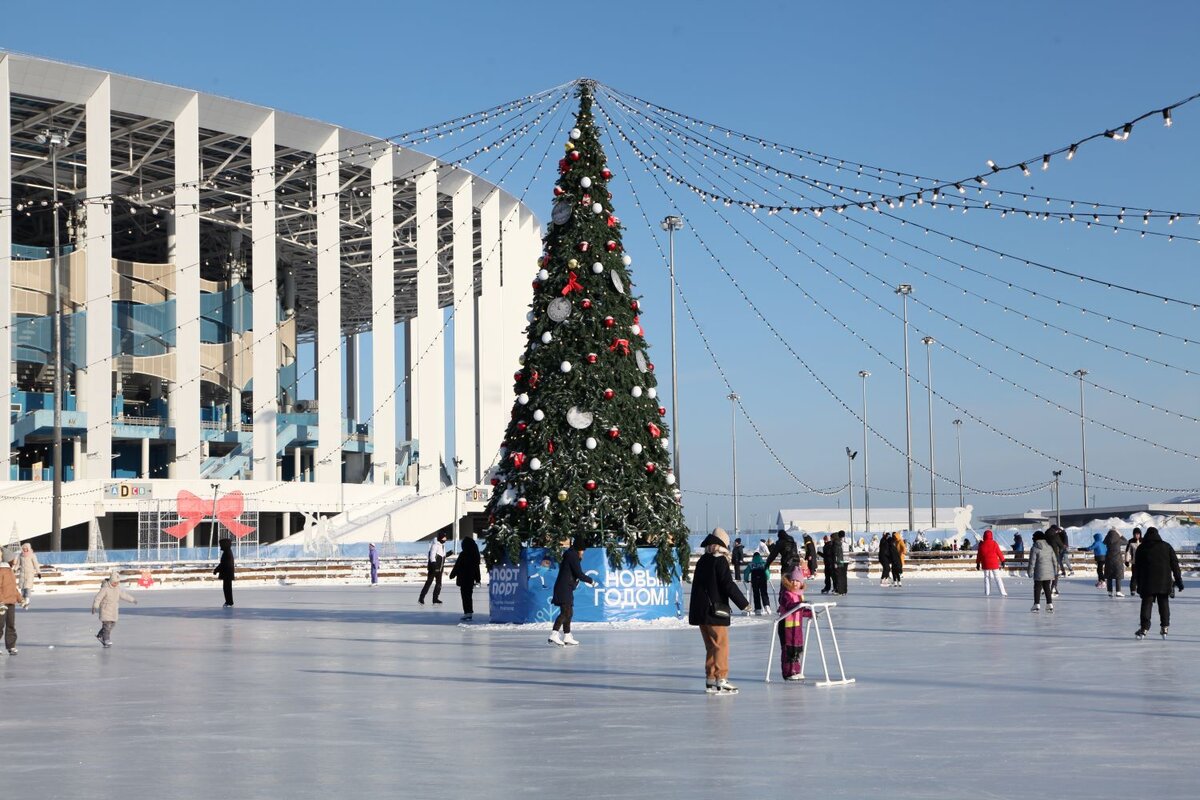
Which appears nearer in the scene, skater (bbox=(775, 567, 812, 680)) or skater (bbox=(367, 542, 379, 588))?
skater (bbox=(775, 567, 812, 680))

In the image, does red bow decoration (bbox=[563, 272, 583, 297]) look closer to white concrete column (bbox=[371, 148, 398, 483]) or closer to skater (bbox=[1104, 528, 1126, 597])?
skater (bbox=[1104, 528, 1126, 597])

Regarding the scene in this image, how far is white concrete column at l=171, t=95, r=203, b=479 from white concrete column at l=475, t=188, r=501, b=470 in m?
17.8

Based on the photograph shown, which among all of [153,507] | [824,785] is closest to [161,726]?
[824,785]

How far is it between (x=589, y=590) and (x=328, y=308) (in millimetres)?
43100

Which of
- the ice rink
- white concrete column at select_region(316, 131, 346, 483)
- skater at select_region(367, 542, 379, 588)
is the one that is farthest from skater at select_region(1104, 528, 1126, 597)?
white concrete column at select_region(316, 131, 346, 483)

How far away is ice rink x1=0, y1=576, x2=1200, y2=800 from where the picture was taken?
8.12 m

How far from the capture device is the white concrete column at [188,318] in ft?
188

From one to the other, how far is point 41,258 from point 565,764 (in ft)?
191

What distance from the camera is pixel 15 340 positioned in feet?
199

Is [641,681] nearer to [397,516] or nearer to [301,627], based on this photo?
[301,627]

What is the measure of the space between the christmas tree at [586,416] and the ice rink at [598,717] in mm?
1742

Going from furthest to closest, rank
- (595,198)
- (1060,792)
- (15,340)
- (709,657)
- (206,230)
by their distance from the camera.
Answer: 1. (206,230)
2. (15,340)
3. (595,198)
4. (709,657)
5. (1060,792)

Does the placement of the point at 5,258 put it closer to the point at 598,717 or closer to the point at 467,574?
the point at 467,574

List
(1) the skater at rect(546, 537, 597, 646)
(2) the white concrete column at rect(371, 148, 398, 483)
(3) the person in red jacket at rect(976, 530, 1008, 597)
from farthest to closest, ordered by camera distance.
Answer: (2) the white concrete column at rect(371, 148, 398, 483)
(3) the person in red jacket at rect(976, 530, 1008, 597)
(1) the skater at rect(546, 537, 597, 646)
